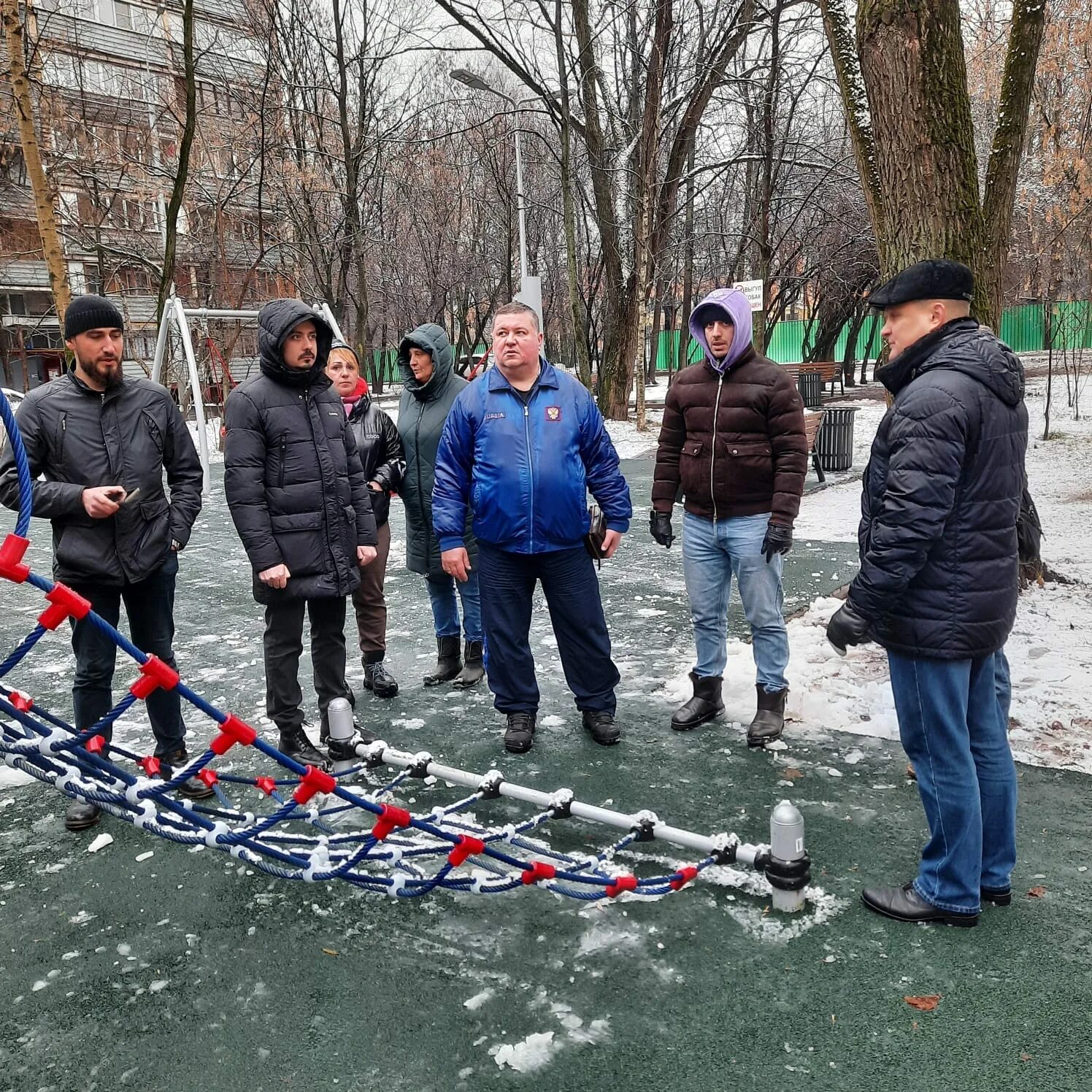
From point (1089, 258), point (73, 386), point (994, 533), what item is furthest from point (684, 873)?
point (1089, 258)

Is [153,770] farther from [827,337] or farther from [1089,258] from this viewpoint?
[827,337]

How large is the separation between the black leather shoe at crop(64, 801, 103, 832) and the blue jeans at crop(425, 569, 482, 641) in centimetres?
202

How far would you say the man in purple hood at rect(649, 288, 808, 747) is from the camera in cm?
420

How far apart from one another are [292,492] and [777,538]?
2037 mm

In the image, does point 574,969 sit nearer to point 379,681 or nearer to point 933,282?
point 933,282

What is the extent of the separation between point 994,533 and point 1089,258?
14.2 m

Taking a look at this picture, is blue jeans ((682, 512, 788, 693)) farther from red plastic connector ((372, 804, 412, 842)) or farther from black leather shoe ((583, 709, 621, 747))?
red plastic connector ((372, 804, 412, 842))

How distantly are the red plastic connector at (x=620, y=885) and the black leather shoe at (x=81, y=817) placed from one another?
6.63 feet

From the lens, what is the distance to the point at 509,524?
13.8ft

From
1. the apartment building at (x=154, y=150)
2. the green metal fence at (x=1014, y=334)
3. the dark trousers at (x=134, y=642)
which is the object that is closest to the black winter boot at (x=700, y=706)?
the dark trousers at (x=134, y=642)

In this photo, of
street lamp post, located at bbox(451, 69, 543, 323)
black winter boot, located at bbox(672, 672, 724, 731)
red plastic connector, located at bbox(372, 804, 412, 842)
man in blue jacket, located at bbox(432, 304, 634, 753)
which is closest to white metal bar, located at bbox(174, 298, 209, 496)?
street lamp post, located at bbox(451, 69, 543, 323)

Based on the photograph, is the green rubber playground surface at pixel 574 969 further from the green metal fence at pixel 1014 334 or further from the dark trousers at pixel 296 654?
the green metal fence at pixel 1014 334

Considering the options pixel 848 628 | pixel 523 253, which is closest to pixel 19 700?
pixel 848 628

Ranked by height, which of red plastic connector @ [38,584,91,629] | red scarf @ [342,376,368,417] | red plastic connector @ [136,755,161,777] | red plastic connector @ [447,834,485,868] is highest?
red scarf @ [342,376,368,417]
